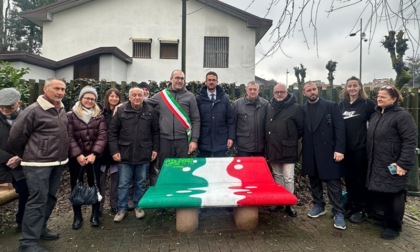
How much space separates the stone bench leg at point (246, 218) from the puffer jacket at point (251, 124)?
3.56ft

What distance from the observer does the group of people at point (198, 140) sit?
3299mm

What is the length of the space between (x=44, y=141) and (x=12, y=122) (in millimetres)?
635

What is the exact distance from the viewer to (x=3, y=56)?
36.1ft

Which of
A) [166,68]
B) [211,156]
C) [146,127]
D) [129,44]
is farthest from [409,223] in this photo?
[129,44]

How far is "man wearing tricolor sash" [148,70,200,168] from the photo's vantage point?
439 centimetres

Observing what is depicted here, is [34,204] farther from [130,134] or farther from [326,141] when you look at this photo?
[326,141]

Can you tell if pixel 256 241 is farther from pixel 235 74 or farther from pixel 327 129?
pixel 235 74

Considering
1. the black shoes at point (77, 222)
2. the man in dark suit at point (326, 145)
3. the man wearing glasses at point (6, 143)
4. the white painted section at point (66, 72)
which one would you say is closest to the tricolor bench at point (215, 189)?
the man in dark suit at point (326, 145)

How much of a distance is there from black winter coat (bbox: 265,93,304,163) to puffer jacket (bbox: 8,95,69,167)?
2.96 m

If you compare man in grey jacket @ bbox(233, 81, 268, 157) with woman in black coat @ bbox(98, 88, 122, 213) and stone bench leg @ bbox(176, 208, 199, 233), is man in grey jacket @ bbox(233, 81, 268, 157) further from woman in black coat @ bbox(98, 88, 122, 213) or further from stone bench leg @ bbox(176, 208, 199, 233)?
woman in black coat @ bbox(98, 88, 122, 213)

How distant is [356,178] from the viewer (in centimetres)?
414

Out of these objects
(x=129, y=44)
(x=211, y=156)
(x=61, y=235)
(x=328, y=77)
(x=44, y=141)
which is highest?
(x=129, y=44)

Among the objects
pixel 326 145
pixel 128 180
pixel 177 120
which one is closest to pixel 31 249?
pixel 128 180

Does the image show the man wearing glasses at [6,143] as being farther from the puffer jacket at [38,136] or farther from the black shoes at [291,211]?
the black shoes at [291,211]
